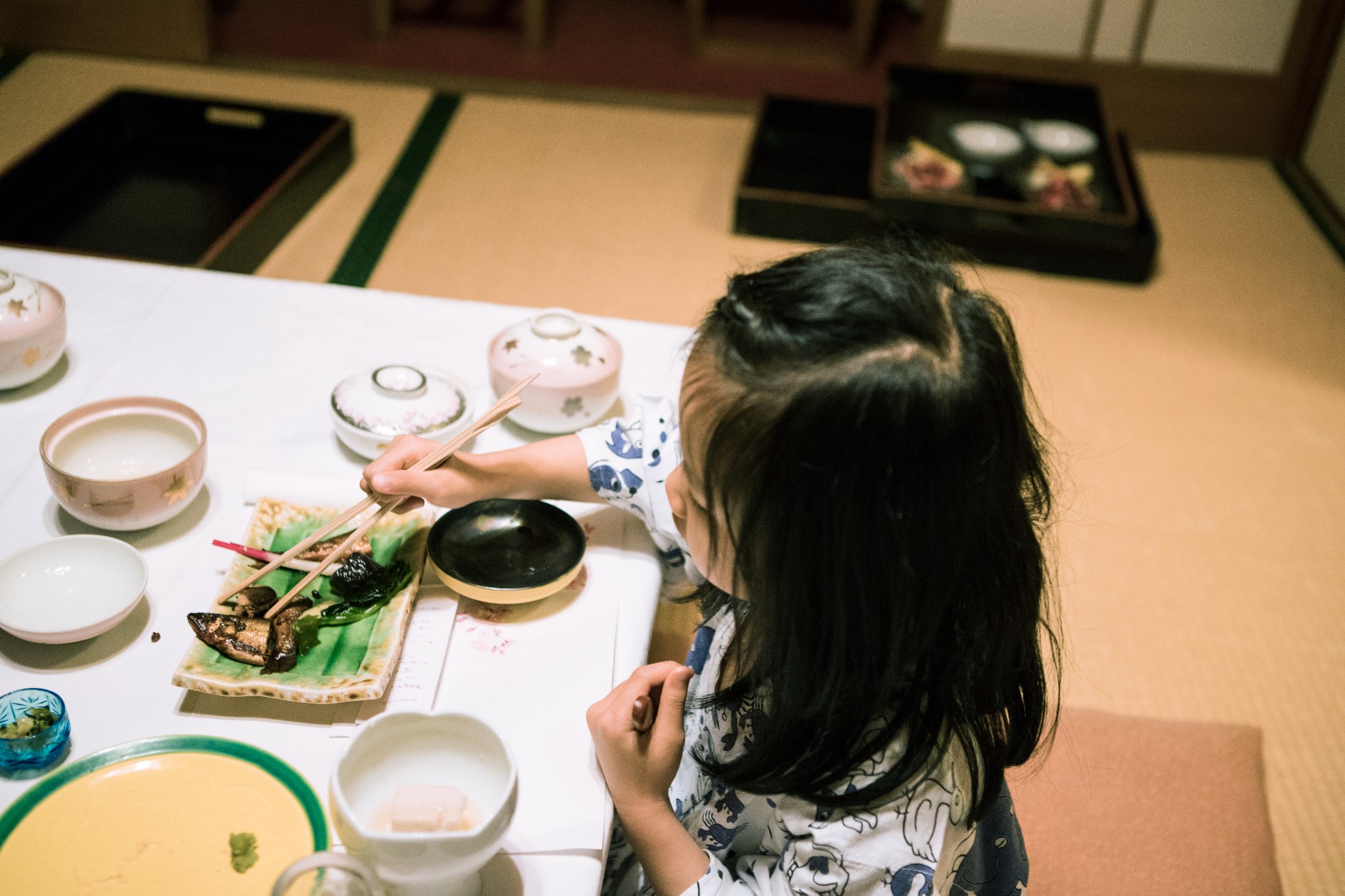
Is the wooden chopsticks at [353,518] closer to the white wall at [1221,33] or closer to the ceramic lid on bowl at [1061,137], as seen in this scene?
the ceramic lid on bowl at [1061,137]

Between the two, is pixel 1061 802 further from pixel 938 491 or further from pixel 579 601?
pixel 938 491

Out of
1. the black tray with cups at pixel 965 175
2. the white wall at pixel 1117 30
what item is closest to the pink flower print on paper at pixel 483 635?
the black tray with cups at pixel 965 175

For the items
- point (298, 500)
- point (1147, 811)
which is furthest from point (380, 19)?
point (1147, 811)

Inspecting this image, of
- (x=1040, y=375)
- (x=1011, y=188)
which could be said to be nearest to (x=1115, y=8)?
(x=1011, y=188)

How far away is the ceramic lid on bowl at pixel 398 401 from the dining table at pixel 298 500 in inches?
1.8

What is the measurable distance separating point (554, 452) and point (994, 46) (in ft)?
10.2

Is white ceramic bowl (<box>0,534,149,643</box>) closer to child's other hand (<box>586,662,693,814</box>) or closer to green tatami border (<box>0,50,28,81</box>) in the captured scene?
child's other hand (<box>586,662,693,814</box>)

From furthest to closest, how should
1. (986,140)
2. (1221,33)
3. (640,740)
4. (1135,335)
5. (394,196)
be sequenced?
(1221,33), (986,140), (394,196), (1135,335), (640,740)

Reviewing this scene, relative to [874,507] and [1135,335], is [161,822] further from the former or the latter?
[1135,335]

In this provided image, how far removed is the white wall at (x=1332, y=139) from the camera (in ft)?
10.7

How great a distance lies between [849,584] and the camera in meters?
0.75

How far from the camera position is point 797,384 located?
714mm

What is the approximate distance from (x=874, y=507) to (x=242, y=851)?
0.52m

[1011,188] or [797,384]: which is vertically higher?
[797,384]
